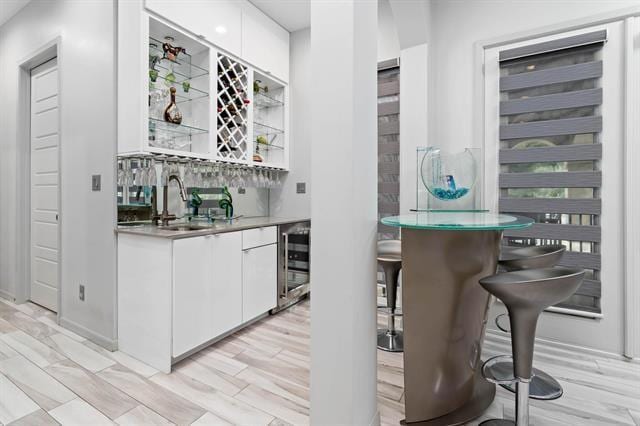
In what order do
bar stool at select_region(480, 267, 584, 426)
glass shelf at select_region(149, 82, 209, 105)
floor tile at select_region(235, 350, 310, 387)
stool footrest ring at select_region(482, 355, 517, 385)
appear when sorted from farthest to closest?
glass shelf at select_region(149, 82, 209, 105)
floor tile at select_region(235, 350, 310, 387)
stool footrest ring at select_region(482, 355, 517, 385)
bar stool at select_region(480, 267, 584, 426)

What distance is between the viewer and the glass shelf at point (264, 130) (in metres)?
3.50

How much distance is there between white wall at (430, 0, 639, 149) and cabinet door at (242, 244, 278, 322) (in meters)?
1.75

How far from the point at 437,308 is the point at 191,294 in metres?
1.49

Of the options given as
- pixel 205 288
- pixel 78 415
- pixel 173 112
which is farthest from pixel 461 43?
pixel 78 415

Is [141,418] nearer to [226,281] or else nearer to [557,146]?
[226,281]

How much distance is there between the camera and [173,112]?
8.41ft

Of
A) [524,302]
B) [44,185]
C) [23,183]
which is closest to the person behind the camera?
[524,302]

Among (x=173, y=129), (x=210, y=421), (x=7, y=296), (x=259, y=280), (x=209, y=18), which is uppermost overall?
(x=209, y=18)

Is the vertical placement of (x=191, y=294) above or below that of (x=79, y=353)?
above

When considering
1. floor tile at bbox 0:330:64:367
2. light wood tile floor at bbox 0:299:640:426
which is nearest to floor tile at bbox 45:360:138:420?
light wood tile floor at bbox 0:299:640:426

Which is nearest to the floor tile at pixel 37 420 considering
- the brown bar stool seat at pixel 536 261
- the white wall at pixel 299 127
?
the brown bar stool seat at pixel 536 261

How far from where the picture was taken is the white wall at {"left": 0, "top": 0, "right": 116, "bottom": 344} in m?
2.33

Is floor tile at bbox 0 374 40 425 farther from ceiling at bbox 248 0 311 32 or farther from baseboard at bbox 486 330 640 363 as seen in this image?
ceiling at bbox 248 0 311 32

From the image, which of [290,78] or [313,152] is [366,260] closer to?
[313,152]
